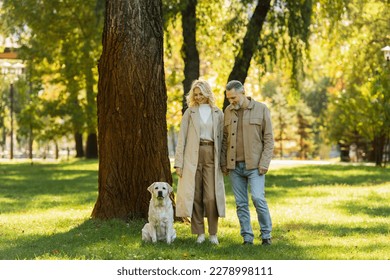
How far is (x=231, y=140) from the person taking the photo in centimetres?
1020

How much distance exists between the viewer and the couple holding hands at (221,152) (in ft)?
33.2

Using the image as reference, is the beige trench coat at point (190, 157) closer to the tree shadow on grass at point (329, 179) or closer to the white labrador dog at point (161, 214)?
the white labrador dog at point (161, 214)

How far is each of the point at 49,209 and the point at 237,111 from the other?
6672 millimetres

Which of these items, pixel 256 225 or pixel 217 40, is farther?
pixel 217 40

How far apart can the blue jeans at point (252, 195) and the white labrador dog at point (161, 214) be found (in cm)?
92

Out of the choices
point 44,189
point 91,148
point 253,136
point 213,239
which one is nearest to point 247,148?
point 253,136

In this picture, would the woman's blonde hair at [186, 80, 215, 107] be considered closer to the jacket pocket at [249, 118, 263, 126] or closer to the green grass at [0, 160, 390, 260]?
the jacket pocket at [249, 118, 263, 126]

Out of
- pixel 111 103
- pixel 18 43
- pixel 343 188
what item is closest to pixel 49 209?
pixel 111 103

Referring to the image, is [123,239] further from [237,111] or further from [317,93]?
[317,93]

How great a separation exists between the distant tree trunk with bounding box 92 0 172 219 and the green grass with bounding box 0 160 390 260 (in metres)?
0.57

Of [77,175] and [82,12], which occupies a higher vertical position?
[82,12]

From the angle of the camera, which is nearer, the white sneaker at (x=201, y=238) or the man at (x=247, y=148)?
the man at (x=247, y=148)

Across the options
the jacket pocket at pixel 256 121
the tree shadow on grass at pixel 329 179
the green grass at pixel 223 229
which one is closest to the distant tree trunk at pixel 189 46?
the tree shadow on grass at pixel 329 179

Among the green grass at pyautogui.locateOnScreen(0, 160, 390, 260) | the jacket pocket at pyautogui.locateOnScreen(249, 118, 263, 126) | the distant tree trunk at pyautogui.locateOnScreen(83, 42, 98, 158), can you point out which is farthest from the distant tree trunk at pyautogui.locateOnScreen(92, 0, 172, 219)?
the distant tree trunk at pyautogui.locateOnScreen(83, 42, 98, 158)
